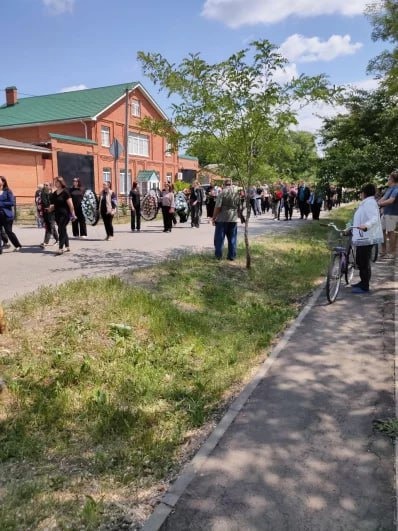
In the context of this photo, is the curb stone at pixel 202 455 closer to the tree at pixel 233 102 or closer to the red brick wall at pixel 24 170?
the tree at pixel 233 102

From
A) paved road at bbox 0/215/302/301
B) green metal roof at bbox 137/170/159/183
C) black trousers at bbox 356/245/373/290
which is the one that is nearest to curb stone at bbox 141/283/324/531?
black trousers at bbox 356/245/373/290

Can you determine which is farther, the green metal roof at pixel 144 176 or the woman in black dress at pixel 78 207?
the green metal roof at pixel 144 176

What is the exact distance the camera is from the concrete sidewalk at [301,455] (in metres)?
2.67

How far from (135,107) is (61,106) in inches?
241

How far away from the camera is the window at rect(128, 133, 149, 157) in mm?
38344

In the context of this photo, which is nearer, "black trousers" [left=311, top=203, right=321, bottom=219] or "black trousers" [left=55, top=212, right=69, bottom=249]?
"black trousers" [left=55, top=212, right=69, bottom=249]

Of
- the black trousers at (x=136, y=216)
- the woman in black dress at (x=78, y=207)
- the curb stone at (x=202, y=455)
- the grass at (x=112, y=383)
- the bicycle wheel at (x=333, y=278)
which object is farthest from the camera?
the black trousers at (x=136, y=216)

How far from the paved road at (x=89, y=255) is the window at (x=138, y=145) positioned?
Answer: 80.3ft

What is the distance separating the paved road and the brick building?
11721 millimetres

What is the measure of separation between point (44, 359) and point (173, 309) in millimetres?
1950

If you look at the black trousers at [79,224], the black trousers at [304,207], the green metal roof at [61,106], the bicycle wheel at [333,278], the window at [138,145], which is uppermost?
the green metal roof at [61,106]

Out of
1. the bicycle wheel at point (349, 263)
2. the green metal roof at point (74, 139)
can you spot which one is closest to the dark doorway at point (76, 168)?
the green metal roof at point (74, 139)

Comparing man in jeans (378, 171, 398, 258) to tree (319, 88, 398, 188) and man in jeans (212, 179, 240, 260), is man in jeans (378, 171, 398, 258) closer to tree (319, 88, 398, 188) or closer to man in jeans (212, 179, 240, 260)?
man in jeans (212, 179, 240, 260)

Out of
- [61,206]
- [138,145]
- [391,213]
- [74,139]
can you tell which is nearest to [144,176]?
[138,145]
